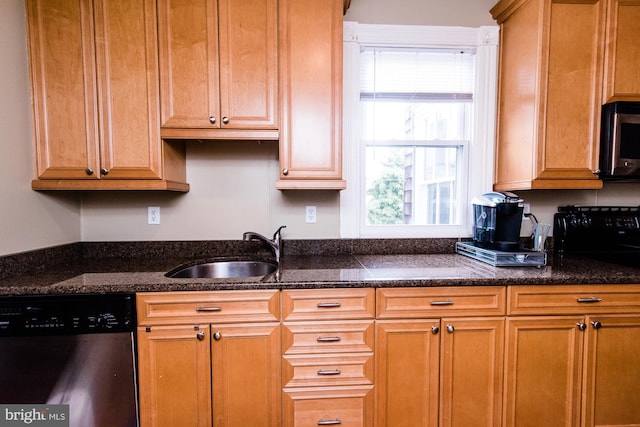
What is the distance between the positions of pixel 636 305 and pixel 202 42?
2.62 meters

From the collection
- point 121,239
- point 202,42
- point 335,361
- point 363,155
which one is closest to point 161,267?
point 121,239

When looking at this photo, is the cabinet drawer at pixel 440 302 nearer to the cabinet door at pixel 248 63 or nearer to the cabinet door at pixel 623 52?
the cabinet door at pixel 248 63

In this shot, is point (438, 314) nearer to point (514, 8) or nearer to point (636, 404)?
point (636, 404)

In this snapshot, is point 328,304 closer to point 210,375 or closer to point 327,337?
point 327,337

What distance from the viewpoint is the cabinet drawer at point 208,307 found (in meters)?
1.40

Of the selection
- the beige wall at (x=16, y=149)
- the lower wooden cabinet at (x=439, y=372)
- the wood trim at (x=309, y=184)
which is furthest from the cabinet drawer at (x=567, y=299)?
the beige wall at (x=16, y=149)

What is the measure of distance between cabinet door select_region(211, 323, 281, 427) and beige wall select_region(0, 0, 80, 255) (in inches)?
45.2

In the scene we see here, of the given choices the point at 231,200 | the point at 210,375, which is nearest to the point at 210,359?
the point at 210,375

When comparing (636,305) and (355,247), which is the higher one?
(355,247)

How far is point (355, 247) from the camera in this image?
81.4 inches

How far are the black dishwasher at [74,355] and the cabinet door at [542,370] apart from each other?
5.90 ft

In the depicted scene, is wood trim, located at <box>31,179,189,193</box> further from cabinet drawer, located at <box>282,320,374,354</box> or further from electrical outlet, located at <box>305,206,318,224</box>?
cabinet drawer, located at <box>282,320,374,354</box>

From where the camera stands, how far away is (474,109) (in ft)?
6.84

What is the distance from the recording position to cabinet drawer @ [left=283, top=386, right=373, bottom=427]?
1.45 meters
